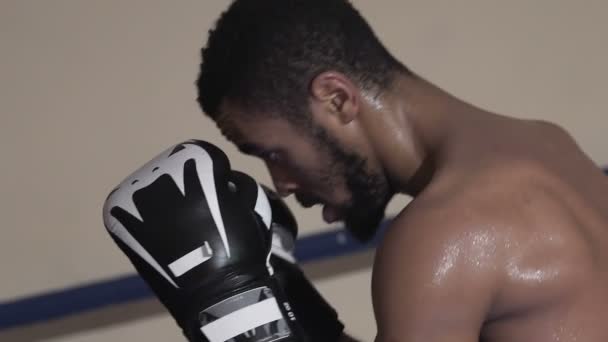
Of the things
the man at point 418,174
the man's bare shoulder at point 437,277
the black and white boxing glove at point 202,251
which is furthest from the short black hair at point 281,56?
the man's bare shoulder at point 437,277

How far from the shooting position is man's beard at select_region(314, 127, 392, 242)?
1.07 m

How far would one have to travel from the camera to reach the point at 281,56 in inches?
40.7

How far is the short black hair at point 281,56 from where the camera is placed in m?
1.03

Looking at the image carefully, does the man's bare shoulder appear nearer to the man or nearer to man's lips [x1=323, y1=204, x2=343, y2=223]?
the man

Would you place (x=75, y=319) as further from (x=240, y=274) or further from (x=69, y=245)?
(x=240, y=274)

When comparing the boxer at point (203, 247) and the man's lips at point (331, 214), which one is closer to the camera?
the boxer at point (203, 247)

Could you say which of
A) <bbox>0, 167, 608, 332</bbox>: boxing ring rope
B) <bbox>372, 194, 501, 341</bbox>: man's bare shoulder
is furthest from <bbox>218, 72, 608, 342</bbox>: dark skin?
<bbox>0, 167, 608, 332</bbox>: boxing ring rope

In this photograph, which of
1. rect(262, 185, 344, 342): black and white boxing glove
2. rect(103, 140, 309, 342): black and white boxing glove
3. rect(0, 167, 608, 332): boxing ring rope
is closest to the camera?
rect(103, 140, 309, 342): black and white boxing glove

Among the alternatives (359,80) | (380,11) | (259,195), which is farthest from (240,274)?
(380,11)

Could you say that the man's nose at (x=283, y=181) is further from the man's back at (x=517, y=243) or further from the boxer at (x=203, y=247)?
the man's back at (x=517, y=243)

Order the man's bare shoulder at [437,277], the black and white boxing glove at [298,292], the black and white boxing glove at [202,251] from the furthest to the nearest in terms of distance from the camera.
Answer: the black and white boxing glove at [298,292] → the black and white boxing glove at [202,251] → the man's bare shoulder at [437,277]

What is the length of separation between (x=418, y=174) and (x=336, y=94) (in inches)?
5.3

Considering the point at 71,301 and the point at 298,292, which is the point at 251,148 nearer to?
the point at 298,292

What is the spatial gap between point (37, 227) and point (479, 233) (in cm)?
112
